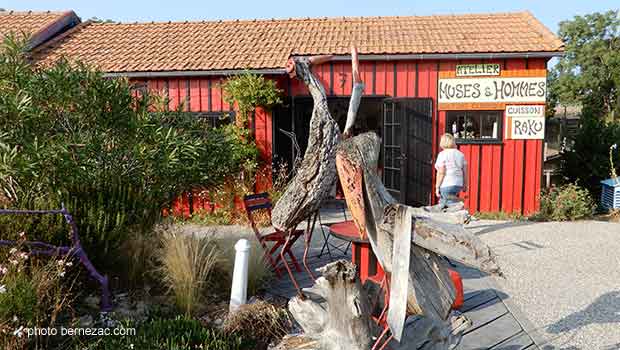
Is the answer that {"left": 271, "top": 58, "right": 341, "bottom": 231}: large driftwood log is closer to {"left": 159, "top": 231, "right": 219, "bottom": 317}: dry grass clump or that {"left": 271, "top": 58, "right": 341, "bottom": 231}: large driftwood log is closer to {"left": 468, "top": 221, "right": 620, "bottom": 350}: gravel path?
{"left": 159, "top": 231, "right": 219, "bottom": 317}: dry grass clump

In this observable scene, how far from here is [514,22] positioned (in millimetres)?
9742

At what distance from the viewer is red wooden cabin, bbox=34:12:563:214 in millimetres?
8438

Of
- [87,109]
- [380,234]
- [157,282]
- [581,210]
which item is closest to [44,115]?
[87,109]

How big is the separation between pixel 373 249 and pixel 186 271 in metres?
2.19

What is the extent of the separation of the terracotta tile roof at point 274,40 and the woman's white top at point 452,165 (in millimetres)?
2917

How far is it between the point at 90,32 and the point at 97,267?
353 inches

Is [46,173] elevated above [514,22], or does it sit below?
below

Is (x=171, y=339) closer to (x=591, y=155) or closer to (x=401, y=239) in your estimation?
(x=401, y=239)

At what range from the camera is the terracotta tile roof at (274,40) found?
8.78m

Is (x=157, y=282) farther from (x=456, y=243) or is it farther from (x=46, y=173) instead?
(x=456, y=243)

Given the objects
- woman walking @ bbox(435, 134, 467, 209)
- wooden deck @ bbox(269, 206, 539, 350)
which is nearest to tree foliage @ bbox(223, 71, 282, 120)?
woman walking @ bbox(435, 134, 467, 209)

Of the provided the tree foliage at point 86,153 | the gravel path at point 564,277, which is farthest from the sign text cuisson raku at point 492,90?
the tree foliage at point 86,153

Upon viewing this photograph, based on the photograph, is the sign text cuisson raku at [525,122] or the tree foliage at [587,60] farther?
the tree foliage at [587,60]

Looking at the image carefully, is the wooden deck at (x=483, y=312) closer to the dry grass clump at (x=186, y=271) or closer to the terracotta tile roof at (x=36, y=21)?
the dry grass clump at (x=186, y=271)
